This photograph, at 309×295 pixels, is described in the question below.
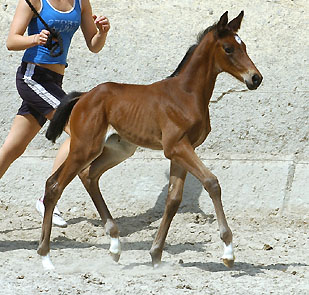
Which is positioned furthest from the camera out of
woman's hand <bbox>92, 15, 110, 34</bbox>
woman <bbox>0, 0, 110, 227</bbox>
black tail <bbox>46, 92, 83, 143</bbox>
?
woman's hand <bbox>92, 15, 110, 34</bbox>

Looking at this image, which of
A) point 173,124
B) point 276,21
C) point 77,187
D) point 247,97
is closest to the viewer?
point 173,124

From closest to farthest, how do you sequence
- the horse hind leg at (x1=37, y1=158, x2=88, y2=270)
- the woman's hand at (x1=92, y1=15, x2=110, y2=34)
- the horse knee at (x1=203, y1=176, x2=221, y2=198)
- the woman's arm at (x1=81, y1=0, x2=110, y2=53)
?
the horse knee at (x1=203, y1=176, x2=221, y2=198), the horse hind leg at (x1=37, y1=158, x2=88, y2=270), the woman's hand at (x1=92, y1=15, x2=110, y2=34), the woman's arm at (x1=81, y1=0, x2=110, y2=53)

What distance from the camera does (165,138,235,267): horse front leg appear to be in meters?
4.75

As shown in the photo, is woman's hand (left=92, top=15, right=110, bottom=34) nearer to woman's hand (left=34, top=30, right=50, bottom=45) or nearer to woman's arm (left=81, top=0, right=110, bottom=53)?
woman's arm (left=81, top=0, right=110, bottom=53)

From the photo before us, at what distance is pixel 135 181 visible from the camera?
682cm

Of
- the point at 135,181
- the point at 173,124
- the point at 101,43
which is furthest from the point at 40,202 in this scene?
the point at 173,124

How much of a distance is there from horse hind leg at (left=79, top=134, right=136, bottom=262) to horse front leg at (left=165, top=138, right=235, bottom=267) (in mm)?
652

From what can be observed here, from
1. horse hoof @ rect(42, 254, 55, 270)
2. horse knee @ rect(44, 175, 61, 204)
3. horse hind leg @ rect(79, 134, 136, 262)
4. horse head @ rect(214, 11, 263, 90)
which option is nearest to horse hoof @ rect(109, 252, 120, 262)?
horse hind leg @ rect(79, 134, 136, 262)

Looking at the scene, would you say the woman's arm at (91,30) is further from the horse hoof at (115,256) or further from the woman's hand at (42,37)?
the horse hoof at (115,256)

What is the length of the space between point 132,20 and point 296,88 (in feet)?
6.48

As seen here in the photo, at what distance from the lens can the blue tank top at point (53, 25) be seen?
218 inches

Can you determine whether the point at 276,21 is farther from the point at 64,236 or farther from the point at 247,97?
the point at 64,236

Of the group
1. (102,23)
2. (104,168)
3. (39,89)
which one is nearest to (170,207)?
(104,168)

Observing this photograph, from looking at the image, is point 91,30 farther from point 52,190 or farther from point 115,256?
point 115,256
